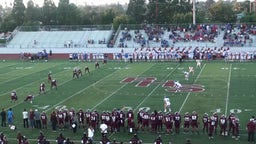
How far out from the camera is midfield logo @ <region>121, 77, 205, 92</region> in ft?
81.5

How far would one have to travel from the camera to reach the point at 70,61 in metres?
40.4

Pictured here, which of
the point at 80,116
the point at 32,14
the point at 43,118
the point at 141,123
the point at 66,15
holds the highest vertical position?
the point at 32,14

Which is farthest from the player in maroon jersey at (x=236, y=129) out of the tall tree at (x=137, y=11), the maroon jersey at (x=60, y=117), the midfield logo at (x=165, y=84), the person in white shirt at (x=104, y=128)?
the tall tree at (x=137, y=11)

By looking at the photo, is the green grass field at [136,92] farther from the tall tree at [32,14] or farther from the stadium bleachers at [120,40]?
the tall tree at [32,14]

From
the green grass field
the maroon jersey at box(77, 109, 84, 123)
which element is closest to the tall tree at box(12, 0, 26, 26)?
the green grass field

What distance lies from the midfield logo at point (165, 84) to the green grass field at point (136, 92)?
307mm

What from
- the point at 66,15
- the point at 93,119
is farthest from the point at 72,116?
the point at 66,15

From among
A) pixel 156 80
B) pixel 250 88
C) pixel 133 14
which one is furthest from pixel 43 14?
pixel 250 88

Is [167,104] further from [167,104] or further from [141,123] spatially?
[141,123]

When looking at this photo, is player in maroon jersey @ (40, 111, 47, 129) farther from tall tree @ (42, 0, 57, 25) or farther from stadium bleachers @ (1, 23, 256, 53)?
tall tree @ (42, 0, 57, 25)

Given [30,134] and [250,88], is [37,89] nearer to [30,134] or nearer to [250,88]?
[30,134]

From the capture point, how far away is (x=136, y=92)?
963 inches

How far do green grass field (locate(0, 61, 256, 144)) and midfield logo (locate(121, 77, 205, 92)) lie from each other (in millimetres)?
307

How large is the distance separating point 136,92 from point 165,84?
2791 mm
